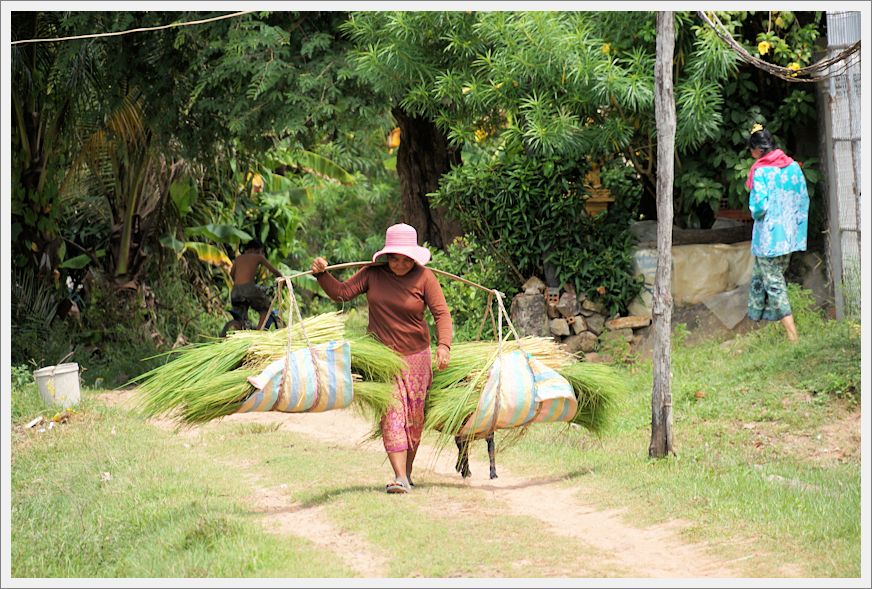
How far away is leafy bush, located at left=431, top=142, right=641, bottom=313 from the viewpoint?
34.2 feet

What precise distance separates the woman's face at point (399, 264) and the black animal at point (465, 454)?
103 cm

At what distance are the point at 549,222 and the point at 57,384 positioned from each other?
470cm

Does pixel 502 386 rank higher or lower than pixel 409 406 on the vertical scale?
higher

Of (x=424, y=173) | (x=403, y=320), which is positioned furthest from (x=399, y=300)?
(x=424, y=173)

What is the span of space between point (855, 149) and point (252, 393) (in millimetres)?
5919

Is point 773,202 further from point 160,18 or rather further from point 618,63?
point 160,18

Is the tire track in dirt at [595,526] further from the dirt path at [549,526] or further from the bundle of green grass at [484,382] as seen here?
the bundle of green grass at [484,382]

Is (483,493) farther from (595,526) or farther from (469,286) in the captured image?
(469,286)

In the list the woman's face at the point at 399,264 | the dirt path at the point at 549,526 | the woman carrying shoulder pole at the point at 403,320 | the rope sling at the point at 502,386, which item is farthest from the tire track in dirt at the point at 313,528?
the woman's face at the point at 399,264

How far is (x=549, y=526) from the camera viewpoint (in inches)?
222

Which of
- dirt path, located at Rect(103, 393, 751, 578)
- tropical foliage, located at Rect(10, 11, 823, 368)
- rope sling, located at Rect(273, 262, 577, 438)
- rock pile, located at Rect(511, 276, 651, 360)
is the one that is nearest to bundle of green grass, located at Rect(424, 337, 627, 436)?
rope sling, located at Rect(273, 262, 577, 438)

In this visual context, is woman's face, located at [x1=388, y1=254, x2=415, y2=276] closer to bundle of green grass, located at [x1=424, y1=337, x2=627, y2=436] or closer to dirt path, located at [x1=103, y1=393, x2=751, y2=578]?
bundle of green grass, located at [x1=424, y1=337, x2=627, y2=436]

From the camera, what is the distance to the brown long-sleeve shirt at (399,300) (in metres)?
6.24

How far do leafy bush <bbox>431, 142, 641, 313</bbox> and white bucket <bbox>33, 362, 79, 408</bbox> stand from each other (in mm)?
3942
